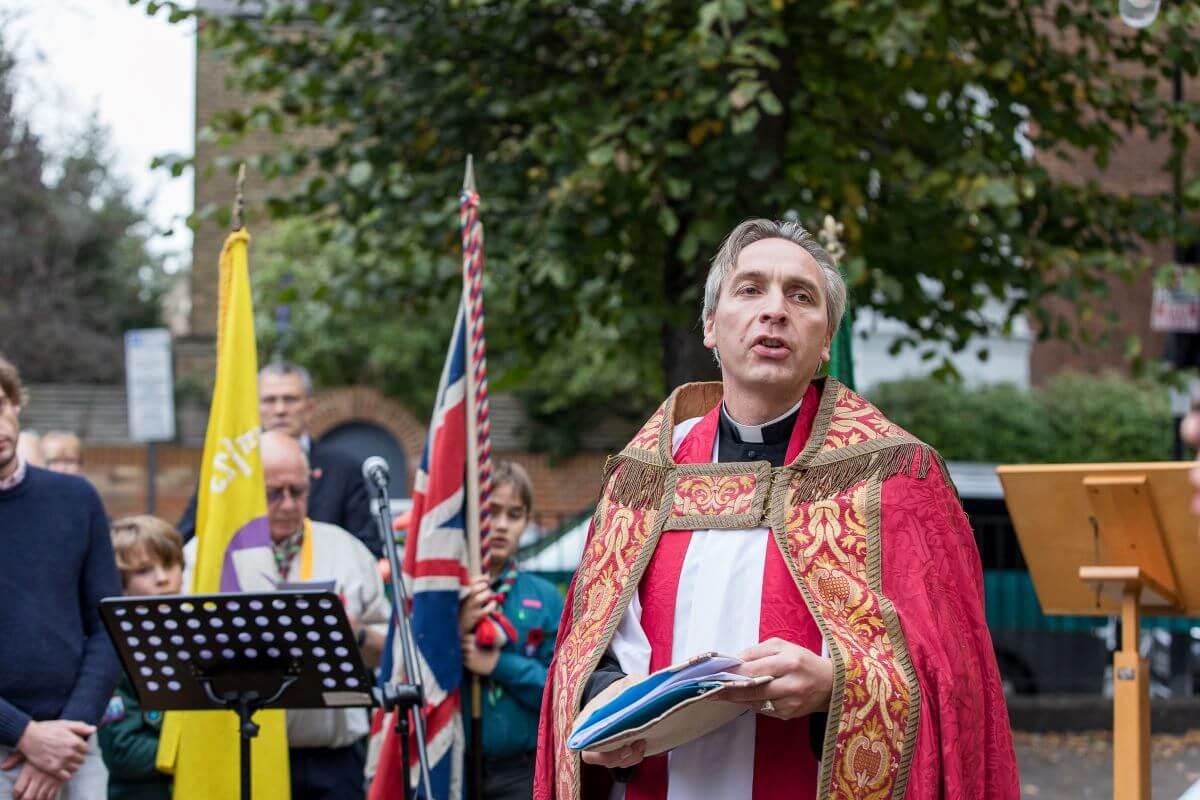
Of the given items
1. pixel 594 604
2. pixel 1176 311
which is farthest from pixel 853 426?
pixel 1176 311

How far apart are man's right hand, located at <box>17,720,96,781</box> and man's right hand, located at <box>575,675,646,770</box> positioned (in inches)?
85.1

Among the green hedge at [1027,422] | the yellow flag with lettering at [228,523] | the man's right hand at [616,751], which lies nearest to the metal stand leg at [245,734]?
the yellow flag with lettering at [228,523]

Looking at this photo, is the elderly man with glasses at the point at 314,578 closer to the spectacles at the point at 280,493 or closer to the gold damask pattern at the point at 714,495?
the spectacles at the point at 280,493

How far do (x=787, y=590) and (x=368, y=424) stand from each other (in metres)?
16.6

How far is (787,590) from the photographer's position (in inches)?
132

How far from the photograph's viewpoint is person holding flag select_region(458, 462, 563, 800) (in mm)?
5395

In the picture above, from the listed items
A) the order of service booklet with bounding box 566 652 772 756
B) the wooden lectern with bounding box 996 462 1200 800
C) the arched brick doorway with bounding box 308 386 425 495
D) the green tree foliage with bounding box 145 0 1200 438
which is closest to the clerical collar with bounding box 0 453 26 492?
the order of service booklet with bounding box 566 652 772 756

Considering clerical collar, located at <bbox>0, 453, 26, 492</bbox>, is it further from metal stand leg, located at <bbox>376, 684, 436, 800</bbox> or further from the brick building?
the brick building

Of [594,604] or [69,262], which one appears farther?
[69,262]

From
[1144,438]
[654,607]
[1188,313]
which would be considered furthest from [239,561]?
[1144,438]

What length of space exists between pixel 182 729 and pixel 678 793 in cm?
267

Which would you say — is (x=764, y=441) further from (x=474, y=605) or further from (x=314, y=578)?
(x=314, y=578)

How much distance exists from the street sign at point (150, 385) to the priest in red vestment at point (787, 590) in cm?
979

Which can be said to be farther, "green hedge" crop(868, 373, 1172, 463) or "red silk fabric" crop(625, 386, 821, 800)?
"green hedge" crop(868, 373, 1172, 463)
